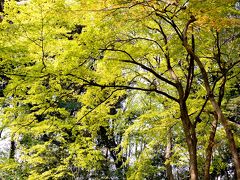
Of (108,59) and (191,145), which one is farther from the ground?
(108,59)

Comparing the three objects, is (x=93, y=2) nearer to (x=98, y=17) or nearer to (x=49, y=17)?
(x=98, y=17)

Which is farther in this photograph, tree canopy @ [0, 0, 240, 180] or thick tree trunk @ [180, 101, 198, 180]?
thick tree trunk @ [180, 101, 198, 180]

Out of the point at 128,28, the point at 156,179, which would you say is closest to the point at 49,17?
the point at 128,28

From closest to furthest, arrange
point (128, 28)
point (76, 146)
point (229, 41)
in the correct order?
point (128, 28) → point (229, 41) → point (76, 146)

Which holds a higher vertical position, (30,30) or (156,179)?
(30,30)

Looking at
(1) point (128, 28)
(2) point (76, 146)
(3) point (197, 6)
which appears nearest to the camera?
(3) point (197, 6)

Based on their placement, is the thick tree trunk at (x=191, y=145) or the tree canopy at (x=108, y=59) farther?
the thick tree trunk at (x=191, y=145)

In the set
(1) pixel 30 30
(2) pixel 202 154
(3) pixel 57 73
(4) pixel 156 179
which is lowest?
(4) pixel 156 179

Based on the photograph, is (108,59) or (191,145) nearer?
Result: (191,145)

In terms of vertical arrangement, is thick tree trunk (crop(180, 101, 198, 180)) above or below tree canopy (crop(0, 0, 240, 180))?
below

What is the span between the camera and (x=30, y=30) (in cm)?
616

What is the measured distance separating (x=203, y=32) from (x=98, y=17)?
8.92ft

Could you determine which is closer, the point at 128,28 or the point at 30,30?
the point at 30,30

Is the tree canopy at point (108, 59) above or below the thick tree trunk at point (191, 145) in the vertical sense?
above
